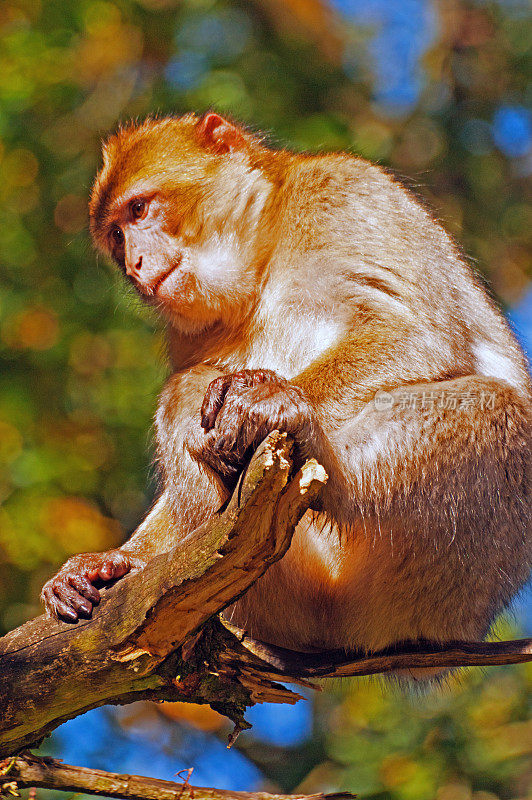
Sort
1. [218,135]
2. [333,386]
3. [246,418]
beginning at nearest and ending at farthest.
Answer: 1. [246,418]
2. [333,386]
3. [218,135]

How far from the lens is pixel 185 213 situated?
156 inches

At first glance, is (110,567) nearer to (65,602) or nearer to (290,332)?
(65,602)

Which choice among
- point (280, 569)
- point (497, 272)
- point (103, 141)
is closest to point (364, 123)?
point (497, 272)

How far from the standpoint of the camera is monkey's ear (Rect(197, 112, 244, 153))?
4211 millimetres

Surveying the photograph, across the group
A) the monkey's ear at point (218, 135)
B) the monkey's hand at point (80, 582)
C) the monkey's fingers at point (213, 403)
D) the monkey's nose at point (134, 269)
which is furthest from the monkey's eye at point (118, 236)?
the monkey's fingers at point (213, 403)

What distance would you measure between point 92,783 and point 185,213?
2.28 m

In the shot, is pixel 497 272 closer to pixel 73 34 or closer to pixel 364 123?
pixel 364 123

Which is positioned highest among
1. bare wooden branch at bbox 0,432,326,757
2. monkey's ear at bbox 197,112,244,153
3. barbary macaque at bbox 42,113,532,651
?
monkey's ear at bbox 197,112,244,153

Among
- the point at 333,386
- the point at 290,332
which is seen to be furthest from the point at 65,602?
the point at 290,332

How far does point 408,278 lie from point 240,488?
1.27 meters

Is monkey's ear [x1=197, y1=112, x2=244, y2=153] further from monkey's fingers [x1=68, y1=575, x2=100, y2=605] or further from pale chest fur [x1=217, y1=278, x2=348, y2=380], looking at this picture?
monkey's fingers [x1=68, y1=575, x2=100, y2=605]

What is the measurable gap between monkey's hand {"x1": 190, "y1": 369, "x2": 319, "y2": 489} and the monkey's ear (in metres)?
1.81

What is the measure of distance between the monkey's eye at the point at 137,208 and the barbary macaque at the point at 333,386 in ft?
0.03

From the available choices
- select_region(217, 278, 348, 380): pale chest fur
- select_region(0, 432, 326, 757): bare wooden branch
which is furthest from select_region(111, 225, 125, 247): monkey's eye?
select_region(0, 432, 326, 757): bare wooden branch
